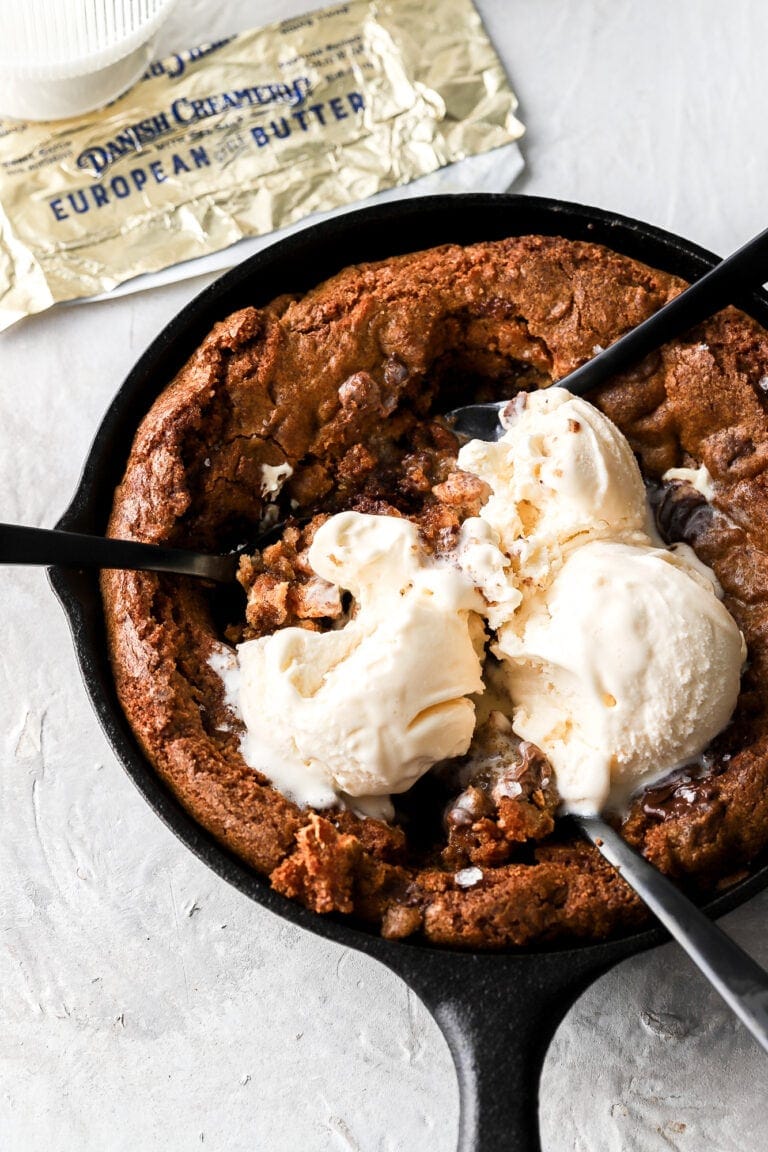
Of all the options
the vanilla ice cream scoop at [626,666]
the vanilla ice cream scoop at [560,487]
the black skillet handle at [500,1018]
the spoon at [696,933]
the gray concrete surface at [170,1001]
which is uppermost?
the vanilla ice cream scoop at [560,487]

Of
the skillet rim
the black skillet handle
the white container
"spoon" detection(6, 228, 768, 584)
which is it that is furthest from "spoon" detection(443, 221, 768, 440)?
the white container

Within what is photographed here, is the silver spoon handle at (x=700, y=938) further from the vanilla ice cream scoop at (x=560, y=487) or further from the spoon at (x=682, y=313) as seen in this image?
the spoon at (x=682, y=313)

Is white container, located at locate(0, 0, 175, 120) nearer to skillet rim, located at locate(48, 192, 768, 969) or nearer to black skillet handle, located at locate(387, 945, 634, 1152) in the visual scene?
skillet rim, located at locate(48, 192, 768, 969)

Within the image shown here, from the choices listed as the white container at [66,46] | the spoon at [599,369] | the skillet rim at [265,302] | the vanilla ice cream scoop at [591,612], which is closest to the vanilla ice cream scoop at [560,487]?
the vanilla ice cream scoop at [591,612]

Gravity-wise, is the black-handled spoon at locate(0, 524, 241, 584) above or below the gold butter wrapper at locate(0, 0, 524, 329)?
below

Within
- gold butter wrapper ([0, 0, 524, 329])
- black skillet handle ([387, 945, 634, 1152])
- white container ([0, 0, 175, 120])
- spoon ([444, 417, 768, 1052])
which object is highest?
white container ([0, 0, 175, 120])

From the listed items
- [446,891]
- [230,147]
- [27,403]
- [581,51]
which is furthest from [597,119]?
[446,891]

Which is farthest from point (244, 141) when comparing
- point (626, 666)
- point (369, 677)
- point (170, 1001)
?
point (170, 1001)

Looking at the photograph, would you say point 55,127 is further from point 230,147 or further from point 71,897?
point 71,897
